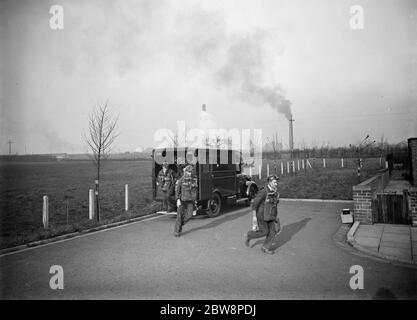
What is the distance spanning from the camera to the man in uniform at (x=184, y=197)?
712 cm

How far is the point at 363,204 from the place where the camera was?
7.93 meters

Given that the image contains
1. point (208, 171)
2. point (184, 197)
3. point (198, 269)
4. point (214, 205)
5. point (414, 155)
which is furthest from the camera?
point (414, 155)

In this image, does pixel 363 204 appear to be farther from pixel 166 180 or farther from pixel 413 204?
pixel 166 180

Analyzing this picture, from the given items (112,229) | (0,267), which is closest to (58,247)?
(0,267)

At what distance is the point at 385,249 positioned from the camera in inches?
222

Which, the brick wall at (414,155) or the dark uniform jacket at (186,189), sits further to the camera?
the brick wall at (414,155)

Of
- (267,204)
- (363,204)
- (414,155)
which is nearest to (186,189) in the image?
(267,204)

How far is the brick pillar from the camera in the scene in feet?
25.7

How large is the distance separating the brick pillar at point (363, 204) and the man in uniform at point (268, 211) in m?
3.60

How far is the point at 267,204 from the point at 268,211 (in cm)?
15

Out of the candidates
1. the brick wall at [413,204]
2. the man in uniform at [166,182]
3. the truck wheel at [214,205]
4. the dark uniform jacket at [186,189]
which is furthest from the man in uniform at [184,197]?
the brick wall at [413,204]

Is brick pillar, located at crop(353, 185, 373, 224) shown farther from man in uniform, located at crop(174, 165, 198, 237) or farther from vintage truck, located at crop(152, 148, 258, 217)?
man in uniform, located at crop(174, 165, 198, 237)

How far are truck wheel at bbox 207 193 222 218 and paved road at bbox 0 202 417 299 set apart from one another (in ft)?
7.21

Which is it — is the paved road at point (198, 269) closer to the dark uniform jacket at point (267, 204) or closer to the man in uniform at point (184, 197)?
the man in uniform at point (184, 197)
